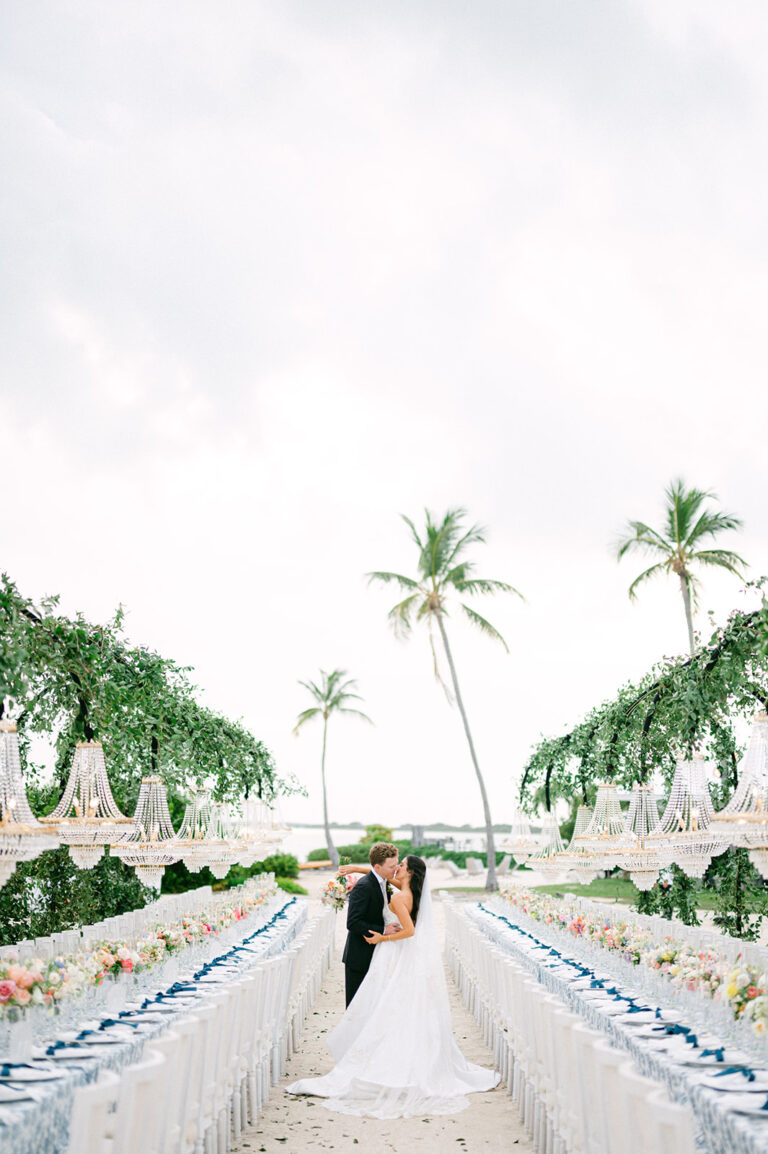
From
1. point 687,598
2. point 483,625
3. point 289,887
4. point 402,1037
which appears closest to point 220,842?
point 402,1037

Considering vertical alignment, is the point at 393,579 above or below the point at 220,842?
above

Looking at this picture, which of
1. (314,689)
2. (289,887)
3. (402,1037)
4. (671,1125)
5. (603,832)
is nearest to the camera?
(671,1125)

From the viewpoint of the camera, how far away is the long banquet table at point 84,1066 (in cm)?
368

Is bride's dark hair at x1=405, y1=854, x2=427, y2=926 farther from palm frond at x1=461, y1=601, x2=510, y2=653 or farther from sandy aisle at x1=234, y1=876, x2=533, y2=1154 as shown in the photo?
palm frond at x1=461, y1=601, x2=510, y2=653

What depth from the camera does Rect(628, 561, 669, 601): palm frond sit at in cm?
2155

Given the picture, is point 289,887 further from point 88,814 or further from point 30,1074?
point 30,1074

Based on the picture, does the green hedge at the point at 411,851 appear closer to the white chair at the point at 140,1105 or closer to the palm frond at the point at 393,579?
the palm frond at the point at 393,579

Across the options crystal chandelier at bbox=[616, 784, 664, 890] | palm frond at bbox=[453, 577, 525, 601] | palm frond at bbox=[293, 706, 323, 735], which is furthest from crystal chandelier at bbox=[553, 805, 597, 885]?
palm frond at bbox=[293, 706, 323, 735]

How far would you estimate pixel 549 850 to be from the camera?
40.7ft

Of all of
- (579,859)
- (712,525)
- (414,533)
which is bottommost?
(579,859)

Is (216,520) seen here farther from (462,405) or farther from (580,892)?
(580,892)

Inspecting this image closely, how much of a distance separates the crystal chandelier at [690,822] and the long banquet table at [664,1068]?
1.27 meters

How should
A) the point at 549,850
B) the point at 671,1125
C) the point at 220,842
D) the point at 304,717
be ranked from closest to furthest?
the point at 671,1125, the point at 220,842, the point at 549,850, the point at 304,717

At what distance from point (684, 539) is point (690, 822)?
1453 centimetres
